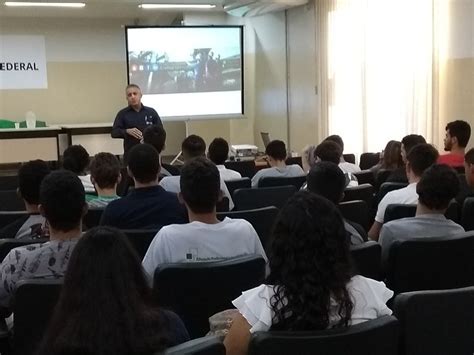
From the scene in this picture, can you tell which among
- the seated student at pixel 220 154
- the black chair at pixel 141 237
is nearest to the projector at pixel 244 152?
the seated student at pixel 220 154

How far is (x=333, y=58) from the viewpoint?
28.5ft

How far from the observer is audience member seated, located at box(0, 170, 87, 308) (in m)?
2.30

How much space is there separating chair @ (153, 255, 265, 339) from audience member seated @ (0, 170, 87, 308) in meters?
0.37

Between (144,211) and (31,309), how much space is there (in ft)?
4.01

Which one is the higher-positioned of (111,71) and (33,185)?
(111,71)

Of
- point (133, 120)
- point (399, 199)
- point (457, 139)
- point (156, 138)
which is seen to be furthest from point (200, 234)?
point (133, 120)

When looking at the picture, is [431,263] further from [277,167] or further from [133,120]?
[133,120]

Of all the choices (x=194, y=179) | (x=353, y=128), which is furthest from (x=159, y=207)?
(x=353, y=128)

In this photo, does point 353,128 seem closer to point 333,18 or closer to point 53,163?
point 333,18

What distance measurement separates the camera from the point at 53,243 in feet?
7.74

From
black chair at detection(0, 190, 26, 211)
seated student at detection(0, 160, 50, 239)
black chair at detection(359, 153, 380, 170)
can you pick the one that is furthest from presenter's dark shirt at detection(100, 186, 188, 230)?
black chair at detection(359, 153, 380, 170)

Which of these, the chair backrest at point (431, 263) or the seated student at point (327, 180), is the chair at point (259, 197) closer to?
the seated student at point (327, 180)

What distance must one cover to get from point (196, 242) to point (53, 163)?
8888mm

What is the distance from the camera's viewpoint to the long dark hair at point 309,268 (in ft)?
5.35
